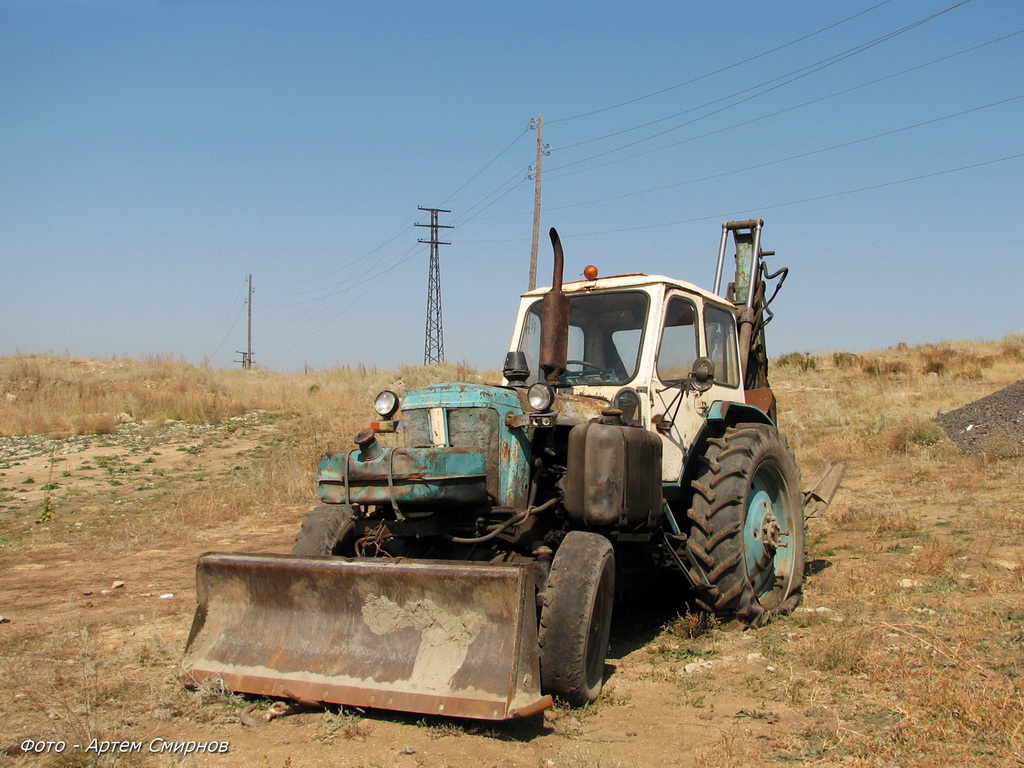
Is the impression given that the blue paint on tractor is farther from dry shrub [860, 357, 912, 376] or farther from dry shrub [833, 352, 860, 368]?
dry shrub [833, 352, 860, 368]

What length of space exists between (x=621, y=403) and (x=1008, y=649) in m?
2.51

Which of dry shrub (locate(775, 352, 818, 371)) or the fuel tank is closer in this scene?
the fuel tank

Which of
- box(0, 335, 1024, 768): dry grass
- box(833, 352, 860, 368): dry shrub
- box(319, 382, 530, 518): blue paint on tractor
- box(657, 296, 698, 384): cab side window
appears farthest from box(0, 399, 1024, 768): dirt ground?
box(833, 352, 860, 368): dry shrub

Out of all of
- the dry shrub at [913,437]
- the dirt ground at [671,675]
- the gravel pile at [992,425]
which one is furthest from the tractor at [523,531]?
the dry shrub at [913,437]

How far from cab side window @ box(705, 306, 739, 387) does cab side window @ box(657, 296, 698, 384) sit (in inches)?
9.3

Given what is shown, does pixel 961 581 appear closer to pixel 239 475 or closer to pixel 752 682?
pixel 752 682

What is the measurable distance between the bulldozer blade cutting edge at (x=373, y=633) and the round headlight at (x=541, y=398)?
1.03 metres

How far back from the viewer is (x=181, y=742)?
151 inches

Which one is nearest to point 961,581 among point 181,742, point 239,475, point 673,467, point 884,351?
point 673,467

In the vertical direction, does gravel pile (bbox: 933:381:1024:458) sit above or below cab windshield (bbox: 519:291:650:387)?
below

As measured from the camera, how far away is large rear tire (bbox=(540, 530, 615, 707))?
4188 millimetres

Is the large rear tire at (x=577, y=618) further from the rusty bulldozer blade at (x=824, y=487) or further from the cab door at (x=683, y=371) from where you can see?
the rusty bulldozer blade at (x=824, y=487)

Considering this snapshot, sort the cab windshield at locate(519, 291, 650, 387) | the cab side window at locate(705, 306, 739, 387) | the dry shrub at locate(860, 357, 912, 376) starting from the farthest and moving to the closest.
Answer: the dry shrub at locate(860, 357, 912, 376)
the cab side window at locate(705, 306, 739, 387)
the cab windshield at locate(519, 291, 650, 387)

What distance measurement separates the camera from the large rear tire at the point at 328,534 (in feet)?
17.6
